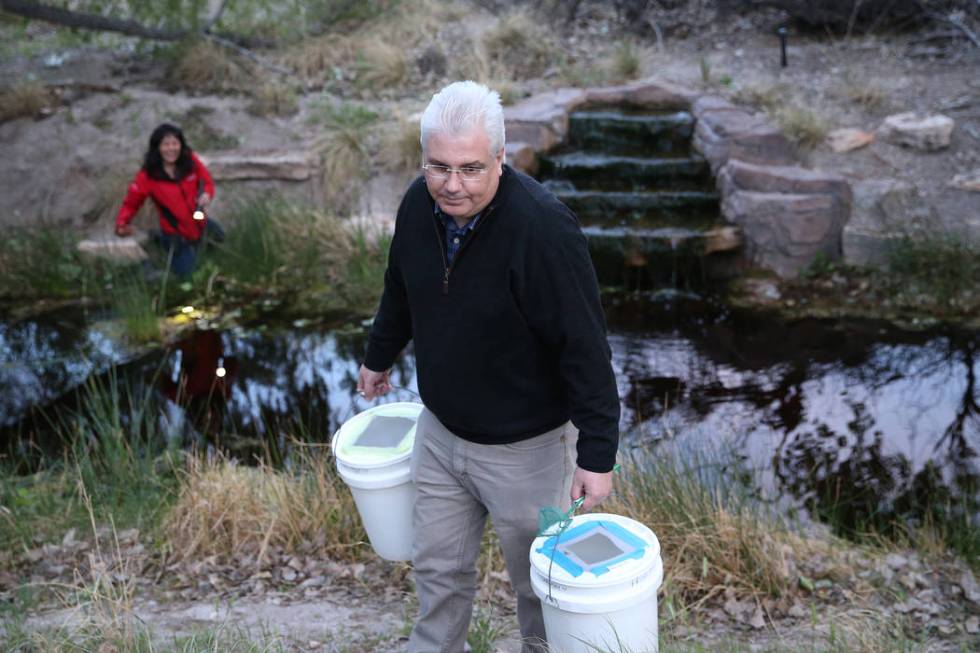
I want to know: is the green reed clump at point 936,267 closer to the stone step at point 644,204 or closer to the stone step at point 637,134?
the stone step at point 644,204

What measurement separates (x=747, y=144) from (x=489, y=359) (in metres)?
5.77

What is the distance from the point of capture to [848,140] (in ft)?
25.8

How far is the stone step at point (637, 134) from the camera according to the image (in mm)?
8266

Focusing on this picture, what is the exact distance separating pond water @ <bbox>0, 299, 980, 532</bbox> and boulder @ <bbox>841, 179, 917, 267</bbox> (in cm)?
82

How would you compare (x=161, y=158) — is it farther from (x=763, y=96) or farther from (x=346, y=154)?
(x=763, y=96)

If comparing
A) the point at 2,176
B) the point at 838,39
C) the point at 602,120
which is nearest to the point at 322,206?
the point at 602,120

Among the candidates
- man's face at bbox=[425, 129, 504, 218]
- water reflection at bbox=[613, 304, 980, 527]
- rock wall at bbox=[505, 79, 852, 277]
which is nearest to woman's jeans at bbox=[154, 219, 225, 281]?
rock wall at bbox=[505, 79, 852, 277]

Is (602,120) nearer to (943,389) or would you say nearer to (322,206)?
(322,206)

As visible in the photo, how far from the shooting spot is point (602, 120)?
27.5ft

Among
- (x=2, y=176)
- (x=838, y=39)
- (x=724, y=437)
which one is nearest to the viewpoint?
(x=724, y=437)

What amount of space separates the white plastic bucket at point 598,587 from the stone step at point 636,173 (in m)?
5.71

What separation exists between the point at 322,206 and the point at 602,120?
253 centimetres

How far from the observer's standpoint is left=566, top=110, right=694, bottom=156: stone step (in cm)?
827

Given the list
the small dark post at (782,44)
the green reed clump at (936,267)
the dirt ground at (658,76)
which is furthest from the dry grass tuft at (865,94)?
the green reed clump at (936,267)
